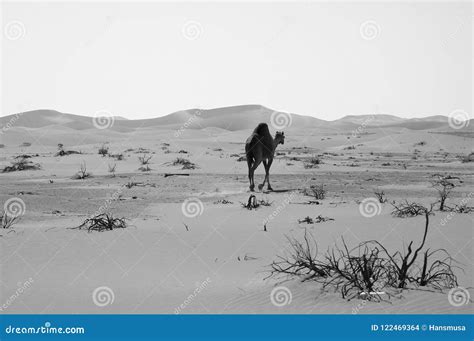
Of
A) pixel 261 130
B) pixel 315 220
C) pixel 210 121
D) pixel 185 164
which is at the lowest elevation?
pixel 315 220

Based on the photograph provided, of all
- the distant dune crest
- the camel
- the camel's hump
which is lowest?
the camel

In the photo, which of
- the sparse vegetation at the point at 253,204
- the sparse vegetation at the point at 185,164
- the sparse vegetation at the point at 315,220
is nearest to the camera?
the sparse vegetation at the point at 315,220

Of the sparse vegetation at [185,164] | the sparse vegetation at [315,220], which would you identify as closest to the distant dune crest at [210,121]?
the sparse vegetation at [185,164]

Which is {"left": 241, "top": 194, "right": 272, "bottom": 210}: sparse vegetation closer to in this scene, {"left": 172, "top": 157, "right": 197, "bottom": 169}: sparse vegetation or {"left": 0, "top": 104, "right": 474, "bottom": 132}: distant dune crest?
{"left": 172, "top": 157, "right": 197, "bottom": 169}: sparse vegetation

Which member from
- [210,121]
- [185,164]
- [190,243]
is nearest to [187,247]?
[190,243]

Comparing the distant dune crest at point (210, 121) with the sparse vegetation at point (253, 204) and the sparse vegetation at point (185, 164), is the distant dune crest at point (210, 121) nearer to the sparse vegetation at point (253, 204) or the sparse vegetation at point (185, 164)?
the sparse vegetation at point (185, 164)

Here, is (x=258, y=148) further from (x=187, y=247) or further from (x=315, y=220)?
(x=187, y=247)

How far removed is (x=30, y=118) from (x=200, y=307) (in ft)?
286

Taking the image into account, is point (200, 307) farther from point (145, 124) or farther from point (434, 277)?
point (145, 124)

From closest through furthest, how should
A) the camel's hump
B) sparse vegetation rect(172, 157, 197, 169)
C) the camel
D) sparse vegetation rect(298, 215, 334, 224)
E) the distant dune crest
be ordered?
sparse vegetation rect(298, 215, 334, 224)
the camel
the camel's hump
sparse vegetation rect(172, 157, 197, 169)
the distant dune crest

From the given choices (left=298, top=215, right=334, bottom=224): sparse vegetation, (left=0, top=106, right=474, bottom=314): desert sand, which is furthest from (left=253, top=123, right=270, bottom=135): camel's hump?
(left=298, top=215, right=334, bottom=224): sparse vegetation

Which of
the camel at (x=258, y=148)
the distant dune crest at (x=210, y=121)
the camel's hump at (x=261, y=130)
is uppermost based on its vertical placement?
the distant dune crest at (x=210, y=121)

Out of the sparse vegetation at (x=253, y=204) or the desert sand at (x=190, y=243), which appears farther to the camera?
the sparse vegetation at (x=253, y=204)
